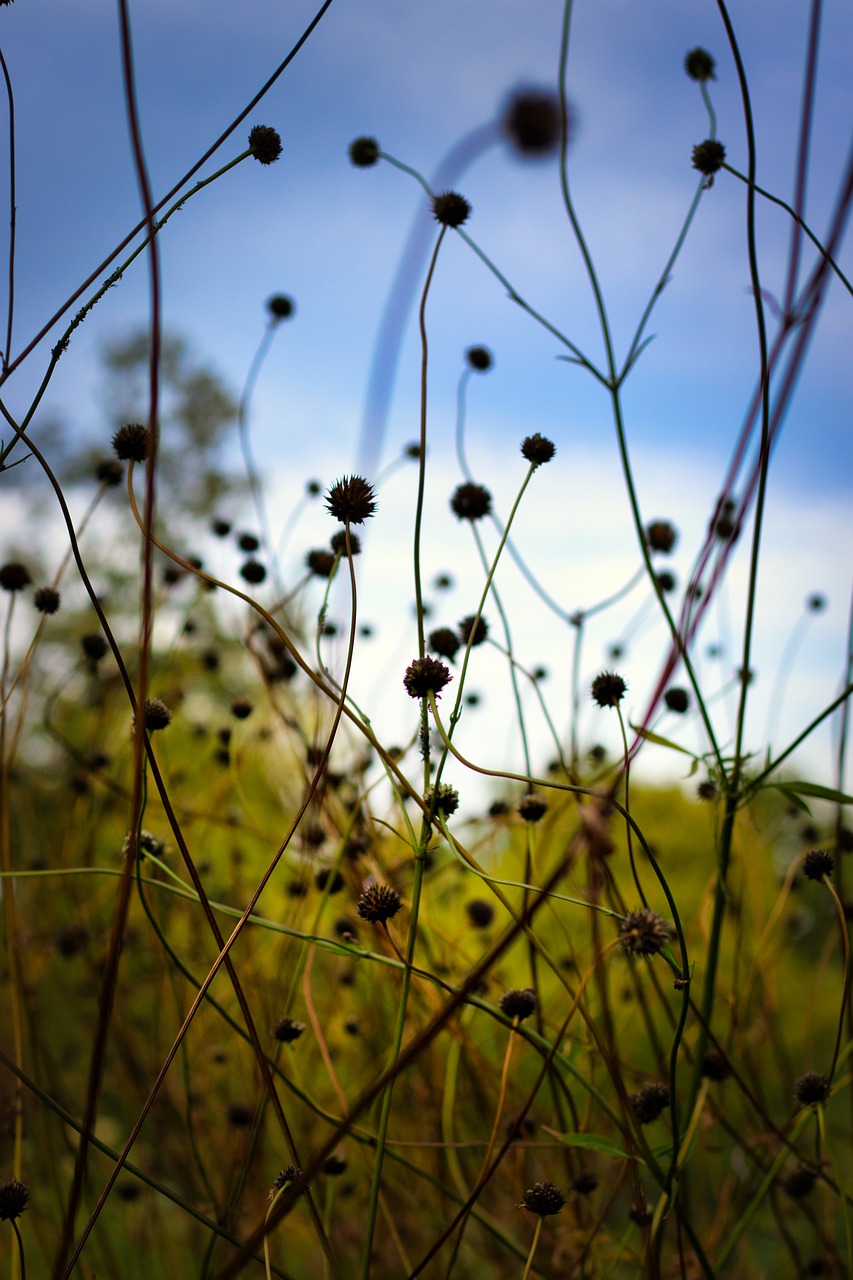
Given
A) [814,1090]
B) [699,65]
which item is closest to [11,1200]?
[814,1090]

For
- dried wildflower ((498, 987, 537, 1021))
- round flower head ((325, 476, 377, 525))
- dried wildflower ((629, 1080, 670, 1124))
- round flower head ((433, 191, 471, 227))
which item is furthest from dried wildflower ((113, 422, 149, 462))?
dried wildflower ((629, 1080, 670, 1124))

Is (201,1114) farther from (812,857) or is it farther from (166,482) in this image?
(166,482)

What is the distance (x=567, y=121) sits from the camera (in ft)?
1.92

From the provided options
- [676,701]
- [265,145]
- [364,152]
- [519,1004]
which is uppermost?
[364,152]

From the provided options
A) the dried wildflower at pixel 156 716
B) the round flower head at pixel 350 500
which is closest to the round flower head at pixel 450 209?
the round flower head at pixel 350 500

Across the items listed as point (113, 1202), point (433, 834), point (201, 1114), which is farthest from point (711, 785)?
point (113, 1202)

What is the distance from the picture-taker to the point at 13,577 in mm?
712

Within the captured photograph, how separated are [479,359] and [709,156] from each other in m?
0.25

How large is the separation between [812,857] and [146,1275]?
0.82m

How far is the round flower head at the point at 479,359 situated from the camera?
79 centimetres

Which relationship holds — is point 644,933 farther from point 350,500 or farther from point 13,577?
point 13,577

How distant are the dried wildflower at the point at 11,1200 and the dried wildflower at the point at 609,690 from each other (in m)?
0.39

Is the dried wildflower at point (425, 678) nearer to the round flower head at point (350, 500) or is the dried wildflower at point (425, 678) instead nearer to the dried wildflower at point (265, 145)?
the round flower head at point (350, 500)

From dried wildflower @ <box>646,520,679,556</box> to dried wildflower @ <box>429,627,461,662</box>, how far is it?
0.24m
